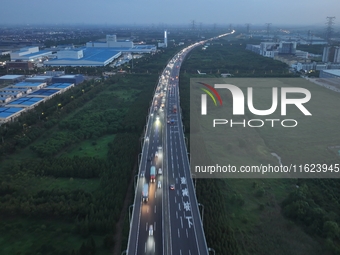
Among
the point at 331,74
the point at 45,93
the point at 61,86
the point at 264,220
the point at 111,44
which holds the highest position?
the point at 111,44

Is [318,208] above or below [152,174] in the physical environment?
below

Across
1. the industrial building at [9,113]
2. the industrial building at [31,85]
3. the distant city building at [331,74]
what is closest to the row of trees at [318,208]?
the industrial building at [9,113]

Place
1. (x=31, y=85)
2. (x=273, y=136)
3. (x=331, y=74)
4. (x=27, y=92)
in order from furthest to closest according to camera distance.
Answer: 1. (x=331, y=74)
2. (x=31, y=85)
3. (x=27, y=92)
4. (x=273, y=136)

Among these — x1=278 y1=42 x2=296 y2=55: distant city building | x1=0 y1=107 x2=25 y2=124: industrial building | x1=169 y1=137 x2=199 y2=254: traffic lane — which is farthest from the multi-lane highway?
x1=278 y1=42 x2=296 y2=55: distant city building

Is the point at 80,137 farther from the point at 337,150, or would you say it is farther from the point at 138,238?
the point at 337,150

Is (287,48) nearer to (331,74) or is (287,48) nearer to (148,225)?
Result: (331,74)

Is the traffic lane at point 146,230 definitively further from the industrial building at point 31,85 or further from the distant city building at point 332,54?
the distant city building at point 332,54

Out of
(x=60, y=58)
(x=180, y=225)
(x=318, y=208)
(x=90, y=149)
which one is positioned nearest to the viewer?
(x=180, y=225)

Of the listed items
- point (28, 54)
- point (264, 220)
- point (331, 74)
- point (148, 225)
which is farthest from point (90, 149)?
point (28, 54)

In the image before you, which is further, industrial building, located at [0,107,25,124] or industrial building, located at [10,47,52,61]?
industrial building, located at [10,47,52,61]

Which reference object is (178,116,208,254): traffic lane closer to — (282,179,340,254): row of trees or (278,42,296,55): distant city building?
(282,179,340,254): row of trees
